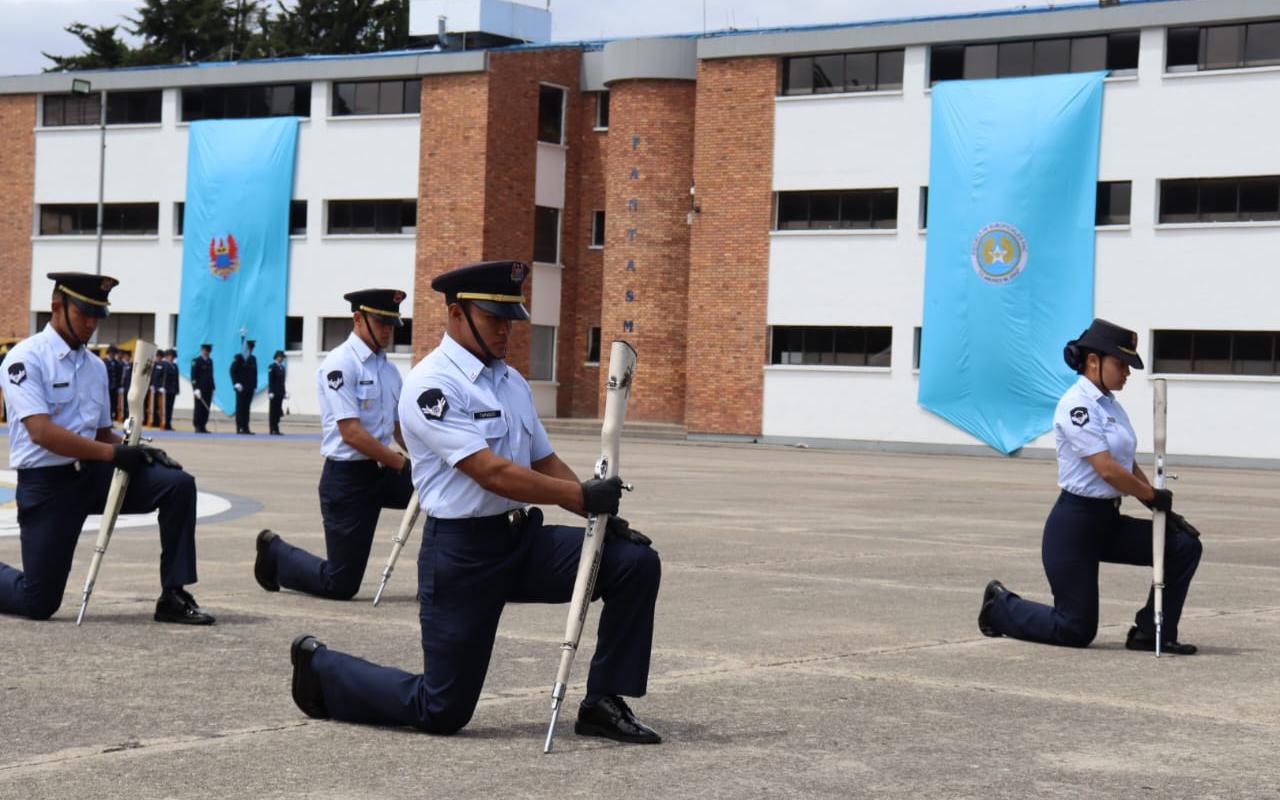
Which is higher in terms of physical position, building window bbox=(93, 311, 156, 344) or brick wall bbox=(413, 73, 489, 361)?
brick wall bbox=(413, 73, 489, 361)

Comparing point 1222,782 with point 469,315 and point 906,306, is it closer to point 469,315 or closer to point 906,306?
point 469,315

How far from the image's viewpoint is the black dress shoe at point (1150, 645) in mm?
9680

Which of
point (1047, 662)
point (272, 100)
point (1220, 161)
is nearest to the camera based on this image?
point (1047, 662)

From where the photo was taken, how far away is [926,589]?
1250 cm

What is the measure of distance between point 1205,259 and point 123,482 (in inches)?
1297

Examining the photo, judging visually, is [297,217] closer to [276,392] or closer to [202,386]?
[202,386]

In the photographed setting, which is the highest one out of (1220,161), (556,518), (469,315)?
(1220,161)

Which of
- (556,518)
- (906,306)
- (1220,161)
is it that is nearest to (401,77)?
(906,306)

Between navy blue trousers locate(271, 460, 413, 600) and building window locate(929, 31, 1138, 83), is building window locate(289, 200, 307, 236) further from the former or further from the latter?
navy blue trousers locate(271, 460, 413, 600)

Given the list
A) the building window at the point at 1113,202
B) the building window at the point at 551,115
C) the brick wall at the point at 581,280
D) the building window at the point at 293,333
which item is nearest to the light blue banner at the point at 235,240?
the building window at the point at 293,333

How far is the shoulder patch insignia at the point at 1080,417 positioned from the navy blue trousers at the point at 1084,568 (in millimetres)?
419

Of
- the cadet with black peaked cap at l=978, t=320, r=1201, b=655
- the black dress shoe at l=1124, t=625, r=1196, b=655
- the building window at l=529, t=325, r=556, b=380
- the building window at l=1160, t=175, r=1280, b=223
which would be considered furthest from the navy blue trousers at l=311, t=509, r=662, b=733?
the building window at l=529, t=325, r=556, b=380

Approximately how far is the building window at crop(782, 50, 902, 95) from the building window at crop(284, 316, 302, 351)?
626 inches

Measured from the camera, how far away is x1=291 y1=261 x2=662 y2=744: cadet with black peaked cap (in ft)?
21.9
